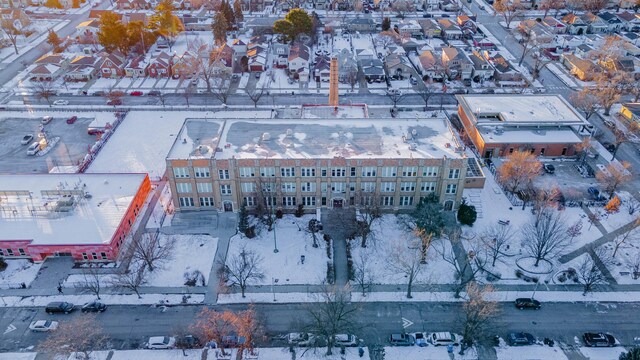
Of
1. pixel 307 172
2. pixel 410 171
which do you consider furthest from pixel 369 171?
pixel 307 172

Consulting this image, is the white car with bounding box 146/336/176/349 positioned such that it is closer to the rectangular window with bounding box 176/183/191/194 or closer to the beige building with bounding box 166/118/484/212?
the beige building with bounding box 166/118/484/212

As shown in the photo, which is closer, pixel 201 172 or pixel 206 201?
pixel 201 172

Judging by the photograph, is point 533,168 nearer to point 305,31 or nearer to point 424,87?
point 424,87

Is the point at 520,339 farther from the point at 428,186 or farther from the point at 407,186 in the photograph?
the point at 407,186

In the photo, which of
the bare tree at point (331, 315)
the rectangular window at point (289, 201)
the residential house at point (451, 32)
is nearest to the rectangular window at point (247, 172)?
the rectangular window at point (289, 201)

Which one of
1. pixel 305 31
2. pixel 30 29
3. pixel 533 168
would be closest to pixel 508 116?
pixel 533 168

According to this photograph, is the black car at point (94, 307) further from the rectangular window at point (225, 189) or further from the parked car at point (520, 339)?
the parked car at point (520, 339)
